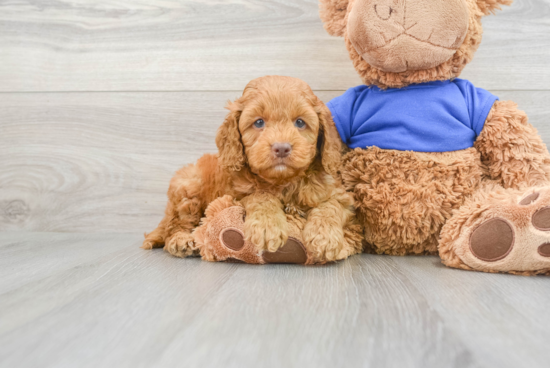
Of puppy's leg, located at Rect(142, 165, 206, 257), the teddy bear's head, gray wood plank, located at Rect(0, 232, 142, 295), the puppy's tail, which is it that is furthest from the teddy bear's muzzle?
gray wood plank, located at Rect(0, 232, 142, 295)

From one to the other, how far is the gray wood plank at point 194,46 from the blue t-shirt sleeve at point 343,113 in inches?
15.1

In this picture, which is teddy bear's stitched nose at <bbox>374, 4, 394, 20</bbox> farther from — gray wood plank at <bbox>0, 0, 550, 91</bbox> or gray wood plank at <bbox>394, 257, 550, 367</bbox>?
gray wood plank at <bbox>394, 257, 550, 367</bbox>

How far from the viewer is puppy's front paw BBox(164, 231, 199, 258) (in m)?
1.54

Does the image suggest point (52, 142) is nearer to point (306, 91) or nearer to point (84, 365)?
point (306, 91)

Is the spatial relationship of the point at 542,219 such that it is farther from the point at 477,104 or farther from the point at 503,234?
the point at 477,104

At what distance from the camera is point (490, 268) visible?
123 cm

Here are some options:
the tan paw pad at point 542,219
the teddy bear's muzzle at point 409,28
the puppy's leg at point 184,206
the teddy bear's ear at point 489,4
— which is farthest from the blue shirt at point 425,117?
the puppy's leg at point 184,206

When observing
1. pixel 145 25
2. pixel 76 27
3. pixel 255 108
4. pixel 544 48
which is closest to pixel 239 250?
pixel 255 108

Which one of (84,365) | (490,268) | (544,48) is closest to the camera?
(84,365)

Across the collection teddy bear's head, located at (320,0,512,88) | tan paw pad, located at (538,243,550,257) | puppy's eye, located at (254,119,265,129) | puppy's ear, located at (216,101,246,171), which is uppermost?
teddy bear's head, located at (320,0,512,88)

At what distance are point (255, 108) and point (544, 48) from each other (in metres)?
1.44

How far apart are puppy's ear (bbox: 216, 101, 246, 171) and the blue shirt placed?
0.47 metres

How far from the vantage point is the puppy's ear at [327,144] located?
141 centimetres

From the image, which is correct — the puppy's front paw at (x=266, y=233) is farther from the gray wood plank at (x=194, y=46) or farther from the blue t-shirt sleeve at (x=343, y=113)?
the gray wood plank at (x=194, y=46)
